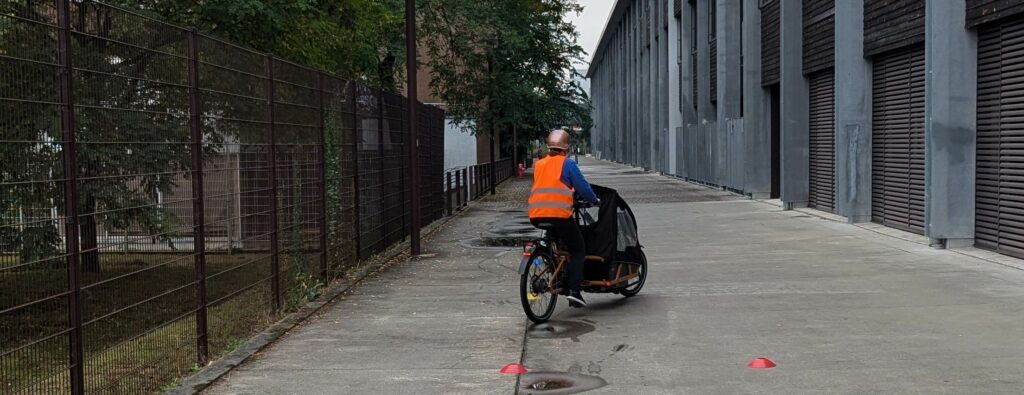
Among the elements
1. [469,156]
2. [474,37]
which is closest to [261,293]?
[474,37]

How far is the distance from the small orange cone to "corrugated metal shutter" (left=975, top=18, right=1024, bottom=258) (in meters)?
7.99

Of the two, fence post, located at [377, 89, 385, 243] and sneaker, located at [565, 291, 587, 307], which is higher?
fence post, located at [377, 89, 385, 243]

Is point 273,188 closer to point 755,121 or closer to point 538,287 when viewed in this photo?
point 538,287

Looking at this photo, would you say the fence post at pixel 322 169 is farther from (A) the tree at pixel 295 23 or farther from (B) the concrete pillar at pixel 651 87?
(B) the concrete pillar at pixel 651 87

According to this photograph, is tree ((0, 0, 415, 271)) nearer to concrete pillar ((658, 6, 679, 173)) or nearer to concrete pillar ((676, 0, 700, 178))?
concrete pillar ((676, 0, 700, 178))

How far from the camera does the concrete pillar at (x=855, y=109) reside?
60.4 ft

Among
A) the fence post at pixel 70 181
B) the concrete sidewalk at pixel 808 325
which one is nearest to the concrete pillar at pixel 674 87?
the concrete sidewalk at pixel 808 325

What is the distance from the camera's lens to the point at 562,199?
895 centimetres

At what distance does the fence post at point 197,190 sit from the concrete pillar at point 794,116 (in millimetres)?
18131

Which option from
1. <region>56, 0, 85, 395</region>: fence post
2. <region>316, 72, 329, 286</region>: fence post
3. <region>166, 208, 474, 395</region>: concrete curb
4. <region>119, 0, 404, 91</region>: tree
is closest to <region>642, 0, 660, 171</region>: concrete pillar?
<region>119, 0, 404, 91</region>: tree

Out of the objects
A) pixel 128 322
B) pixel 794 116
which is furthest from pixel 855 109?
pixel 128 322

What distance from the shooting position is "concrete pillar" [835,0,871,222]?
18422 mm

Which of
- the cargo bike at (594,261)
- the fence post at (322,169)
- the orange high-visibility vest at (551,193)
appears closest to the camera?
the cargo bike at (594,261)

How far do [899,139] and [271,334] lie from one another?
485 inches
